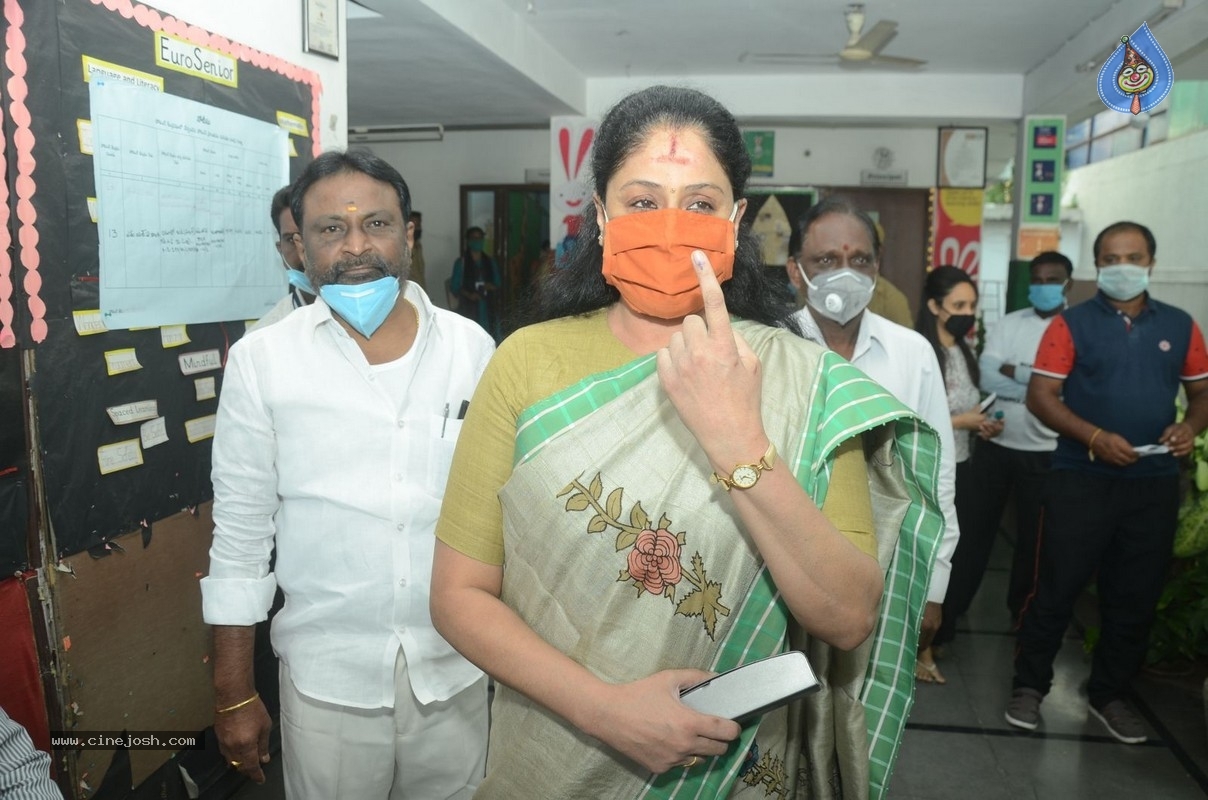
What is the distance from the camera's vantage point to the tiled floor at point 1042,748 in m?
2.81

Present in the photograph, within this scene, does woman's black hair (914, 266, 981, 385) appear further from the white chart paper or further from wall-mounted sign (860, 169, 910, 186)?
wall-mounted sign (860, 169, 910, 186)

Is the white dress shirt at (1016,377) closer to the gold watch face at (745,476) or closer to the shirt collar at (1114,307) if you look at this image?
the shirt collar at (1114,307)

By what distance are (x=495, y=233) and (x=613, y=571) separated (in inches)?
346

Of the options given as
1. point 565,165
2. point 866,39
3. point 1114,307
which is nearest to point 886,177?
point 565,165

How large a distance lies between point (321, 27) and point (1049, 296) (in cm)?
342

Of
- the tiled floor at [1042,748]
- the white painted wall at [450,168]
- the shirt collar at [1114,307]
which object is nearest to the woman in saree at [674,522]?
the tiled floor at [1042,748]

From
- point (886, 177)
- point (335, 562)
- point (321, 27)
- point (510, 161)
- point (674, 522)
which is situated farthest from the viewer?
point (510, 161)

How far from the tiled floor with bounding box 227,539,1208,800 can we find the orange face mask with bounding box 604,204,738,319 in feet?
7.22

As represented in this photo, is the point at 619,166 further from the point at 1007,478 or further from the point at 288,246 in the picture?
the point at 1007,478

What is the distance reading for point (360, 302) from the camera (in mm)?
1708

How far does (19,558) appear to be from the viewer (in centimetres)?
187

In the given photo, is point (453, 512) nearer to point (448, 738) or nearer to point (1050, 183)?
point (448, 738)

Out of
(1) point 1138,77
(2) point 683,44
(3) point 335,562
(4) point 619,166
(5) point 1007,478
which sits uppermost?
(2) point 683,44

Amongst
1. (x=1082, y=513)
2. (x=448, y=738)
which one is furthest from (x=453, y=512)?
(x=1082, y=513)
